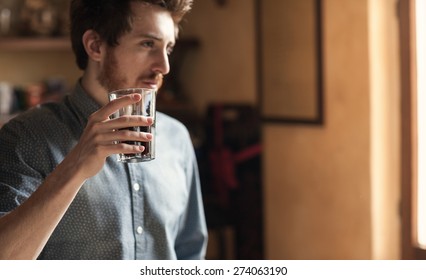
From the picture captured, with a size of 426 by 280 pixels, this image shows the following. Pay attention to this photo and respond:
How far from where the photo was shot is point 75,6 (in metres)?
1.05

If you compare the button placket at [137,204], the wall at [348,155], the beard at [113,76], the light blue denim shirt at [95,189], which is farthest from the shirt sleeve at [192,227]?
the wall at [348,155]

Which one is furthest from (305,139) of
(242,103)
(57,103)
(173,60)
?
(57,103)

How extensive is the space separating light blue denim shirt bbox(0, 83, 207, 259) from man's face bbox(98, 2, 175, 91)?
0.27ft

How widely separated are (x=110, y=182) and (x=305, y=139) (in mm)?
1587

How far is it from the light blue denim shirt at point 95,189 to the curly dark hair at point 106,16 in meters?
0.10

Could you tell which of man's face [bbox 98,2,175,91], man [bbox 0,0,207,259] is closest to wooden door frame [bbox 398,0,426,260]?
man [bbox 0,0,207,259]

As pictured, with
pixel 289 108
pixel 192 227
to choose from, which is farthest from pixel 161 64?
pixel 289 108

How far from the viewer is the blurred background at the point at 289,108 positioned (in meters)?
2.08

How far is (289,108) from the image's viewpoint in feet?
8.58

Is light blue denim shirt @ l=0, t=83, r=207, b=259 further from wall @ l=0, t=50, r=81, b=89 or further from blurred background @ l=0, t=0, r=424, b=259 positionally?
wall @ l=0, t=50, r=81, b=89

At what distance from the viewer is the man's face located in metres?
0.99

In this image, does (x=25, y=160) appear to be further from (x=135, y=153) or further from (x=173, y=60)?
(x=173, y=60)
